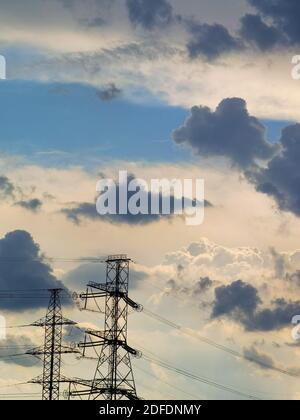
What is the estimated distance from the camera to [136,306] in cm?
16400
